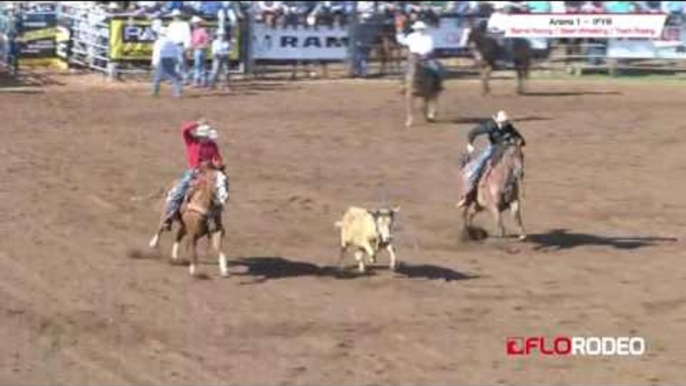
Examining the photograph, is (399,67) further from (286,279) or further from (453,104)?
(286,279)

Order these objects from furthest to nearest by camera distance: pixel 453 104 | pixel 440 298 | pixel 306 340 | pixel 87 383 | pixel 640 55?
pixel 640 55, pixel 453 104, pixel 440 298, pixel 306 340, pixel 87 383

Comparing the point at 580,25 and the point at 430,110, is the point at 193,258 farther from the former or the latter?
the point at 580,25

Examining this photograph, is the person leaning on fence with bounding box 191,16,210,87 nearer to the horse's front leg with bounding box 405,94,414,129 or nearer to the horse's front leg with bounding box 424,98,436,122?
the horse's front leg with bounding box 424,98,436,122

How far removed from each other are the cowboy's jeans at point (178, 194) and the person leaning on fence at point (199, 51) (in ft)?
57.9

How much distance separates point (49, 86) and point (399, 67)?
912 centimetres

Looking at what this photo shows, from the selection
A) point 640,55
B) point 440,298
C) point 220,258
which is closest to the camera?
point 440,298

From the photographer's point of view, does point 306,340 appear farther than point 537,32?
No

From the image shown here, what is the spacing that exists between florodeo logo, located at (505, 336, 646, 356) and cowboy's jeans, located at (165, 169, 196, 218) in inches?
147

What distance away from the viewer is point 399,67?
1433 inches

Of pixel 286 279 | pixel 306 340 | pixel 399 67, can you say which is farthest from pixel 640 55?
pixel 306 340

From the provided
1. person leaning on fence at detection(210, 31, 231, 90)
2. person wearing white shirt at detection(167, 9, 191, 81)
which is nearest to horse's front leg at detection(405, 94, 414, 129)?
person wearing white shirt at detection(167, 9, 191, 81)

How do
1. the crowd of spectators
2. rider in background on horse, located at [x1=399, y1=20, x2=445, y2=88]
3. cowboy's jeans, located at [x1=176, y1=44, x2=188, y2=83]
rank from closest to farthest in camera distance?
rider in background on horse, located at [x1=399, y1=20, x2=445, y2=88] → cowboy's jeans, located at [x1=176, y1=44, x2=188, y2=83] → the crowd of spectators

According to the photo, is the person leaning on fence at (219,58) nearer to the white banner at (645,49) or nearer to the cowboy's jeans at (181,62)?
the cowboy's jeans at (181,62)

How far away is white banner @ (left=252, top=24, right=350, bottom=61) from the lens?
116 ft
